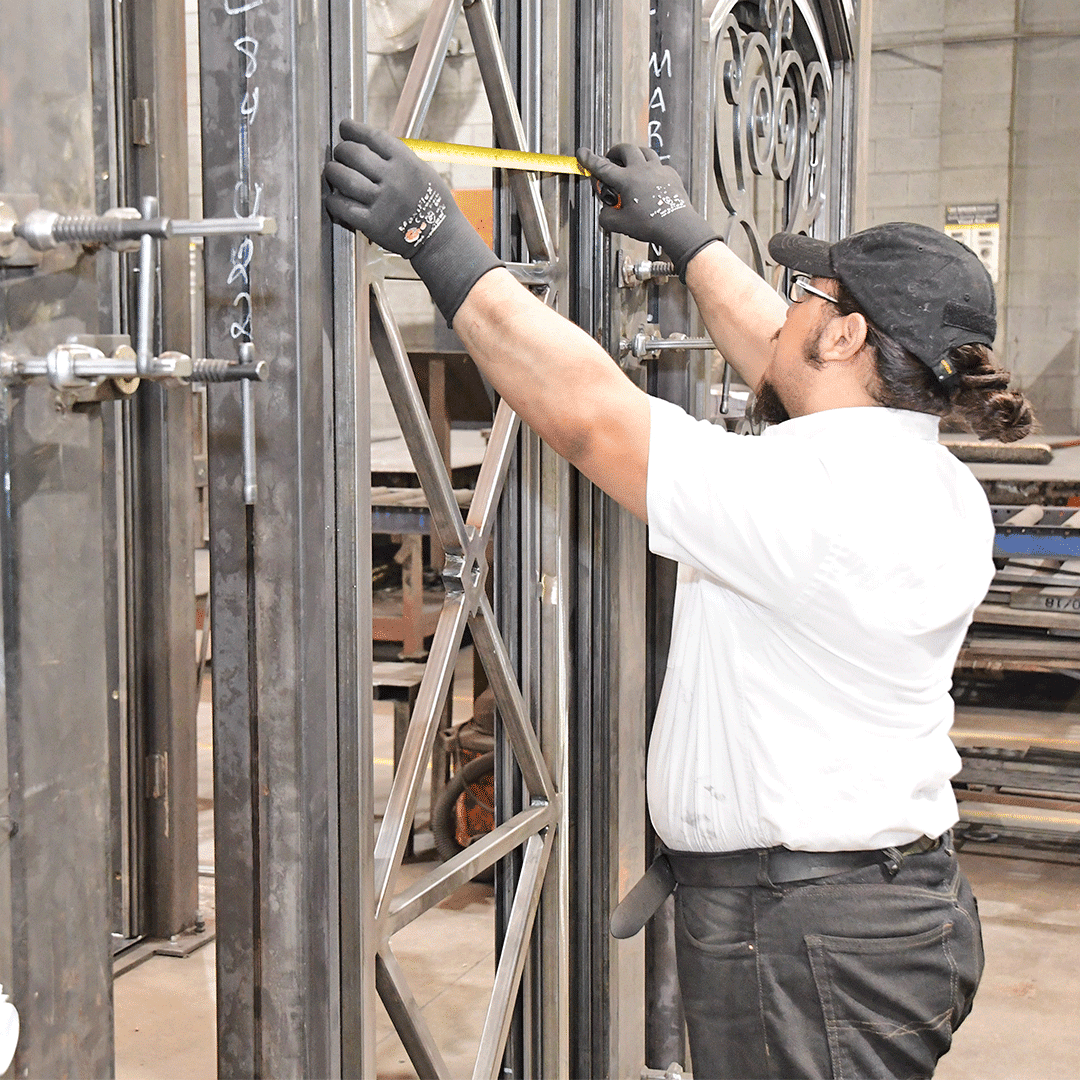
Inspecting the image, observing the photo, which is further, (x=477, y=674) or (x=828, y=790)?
(x=477, y=674)

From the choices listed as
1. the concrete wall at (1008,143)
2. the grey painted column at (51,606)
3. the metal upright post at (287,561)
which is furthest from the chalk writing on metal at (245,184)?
the concrete wall at (1008,143)

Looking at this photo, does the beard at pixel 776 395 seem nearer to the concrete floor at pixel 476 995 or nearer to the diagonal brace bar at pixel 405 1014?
the diagonal brace bar at pixel 405 1014

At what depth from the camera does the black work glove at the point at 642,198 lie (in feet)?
7.95

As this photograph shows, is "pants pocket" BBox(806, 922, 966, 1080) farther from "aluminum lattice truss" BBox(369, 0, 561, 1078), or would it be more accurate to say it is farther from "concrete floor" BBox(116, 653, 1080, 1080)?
"concrete floor" BBox(116, 653, 1080, 1080)

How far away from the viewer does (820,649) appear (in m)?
1.97

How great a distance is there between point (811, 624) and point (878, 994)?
618mm

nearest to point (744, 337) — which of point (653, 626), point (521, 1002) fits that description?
point (653, 626)

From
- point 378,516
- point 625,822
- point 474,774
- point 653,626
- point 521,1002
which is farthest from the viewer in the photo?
point 378,516

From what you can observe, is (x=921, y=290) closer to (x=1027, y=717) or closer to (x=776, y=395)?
(x=776, y=395)

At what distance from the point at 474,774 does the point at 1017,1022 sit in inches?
76.4

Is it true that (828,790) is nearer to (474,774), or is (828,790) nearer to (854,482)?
(854,482)

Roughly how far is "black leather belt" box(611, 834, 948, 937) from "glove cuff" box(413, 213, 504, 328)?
987 millimetres

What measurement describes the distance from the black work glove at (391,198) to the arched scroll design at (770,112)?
1.47 meters

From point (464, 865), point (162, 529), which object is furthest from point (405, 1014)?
point (162, 529)
